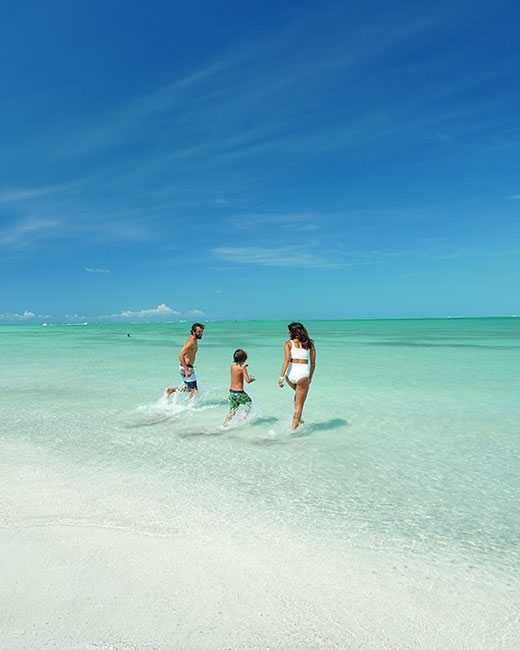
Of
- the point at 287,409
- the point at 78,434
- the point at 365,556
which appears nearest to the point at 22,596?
the point at 365,556

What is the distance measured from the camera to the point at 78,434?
9062 mm

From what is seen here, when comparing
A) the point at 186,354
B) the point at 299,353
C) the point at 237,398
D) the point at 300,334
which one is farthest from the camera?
the point at 186,354

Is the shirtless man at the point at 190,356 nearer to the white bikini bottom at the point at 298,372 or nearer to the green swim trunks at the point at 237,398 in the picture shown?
the green swim trunks at the point at 237,398

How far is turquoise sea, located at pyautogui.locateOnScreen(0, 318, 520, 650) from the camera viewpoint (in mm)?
3379

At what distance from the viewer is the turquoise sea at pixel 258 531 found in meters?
3.38

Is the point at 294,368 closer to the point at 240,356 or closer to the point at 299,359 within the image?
the point at 299,359

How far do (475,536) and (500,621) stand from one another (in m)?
1.44

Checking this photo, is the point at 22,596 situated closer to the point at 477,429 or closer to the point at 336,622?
the point at 336,622

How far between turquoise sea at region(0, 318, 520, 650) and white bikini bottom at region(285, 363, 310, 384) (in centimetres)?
111

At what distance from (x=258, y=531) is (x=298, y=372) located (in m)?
3.95

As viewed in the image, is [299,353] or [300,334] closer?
[300,334]

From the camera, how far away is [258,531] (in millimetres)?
Answer: 4844

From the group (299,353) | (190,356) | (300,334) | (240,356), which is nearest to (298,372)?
(299,353)

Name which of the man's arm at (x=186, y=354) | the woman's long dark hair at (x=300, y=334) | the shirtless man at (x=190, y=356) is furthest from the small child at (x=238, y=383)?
the man's arm at (x=186, y=354)
